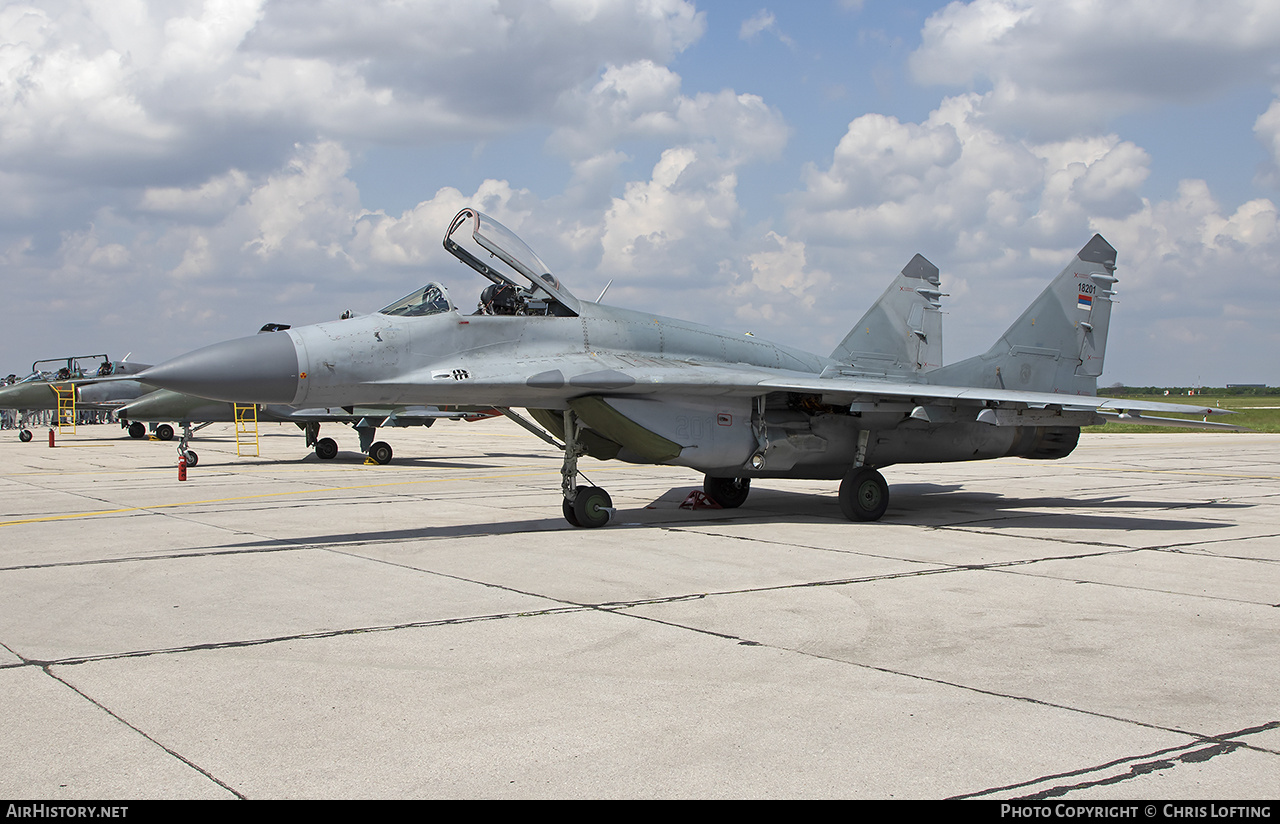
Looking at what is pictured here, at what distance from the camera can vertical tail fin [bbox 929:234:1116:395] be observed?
1430 cm

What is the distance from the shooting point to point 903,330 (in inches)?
600

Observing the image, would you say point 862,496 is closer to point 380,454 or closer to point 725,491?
point 725,491

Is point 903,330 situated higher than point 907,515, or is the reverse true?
point 903,330

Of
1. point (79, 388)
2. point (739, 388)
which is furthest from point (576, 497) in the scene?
point (79, 388)

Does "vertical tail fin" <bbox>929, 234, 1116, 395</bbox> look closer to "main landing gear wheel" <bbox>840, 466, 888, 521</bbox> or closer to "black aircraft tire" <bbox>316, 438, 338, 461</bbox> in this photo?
"main landing gear wheel" <bbox>840, 466, 888, 521</bbox>

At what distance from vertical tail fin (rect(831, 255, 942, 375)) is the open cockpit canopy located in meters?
5.59

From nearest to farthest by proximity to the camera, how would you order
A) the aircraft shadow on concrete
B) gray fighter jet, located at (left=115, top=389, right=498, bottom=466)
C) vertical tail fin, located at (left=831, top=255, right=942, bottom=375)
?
the aircraft shadow on concrete → vertical tail fin, located at (left=831, top=255, right=942, bottom=375) → gray fighter jet, located at (left=115, top=389, right=498, bottom=466)

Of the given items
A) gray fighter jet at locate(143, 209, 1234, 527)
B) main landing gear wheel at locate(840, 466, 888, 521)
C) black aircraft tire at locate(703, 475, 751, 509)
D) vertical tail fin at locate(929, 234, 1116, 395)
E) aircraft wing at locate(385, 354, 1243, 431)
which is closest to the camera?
gray fighter jet at locate(143, 209, 1234, 527)

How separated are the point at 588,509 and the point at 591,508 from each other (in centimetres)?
4

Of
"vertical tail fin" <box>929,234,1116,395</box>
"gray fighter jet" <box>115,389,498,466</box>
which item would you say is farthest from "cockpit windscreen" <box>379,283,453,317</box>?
"gray fighter jet" <box>115,389,498,466</box>

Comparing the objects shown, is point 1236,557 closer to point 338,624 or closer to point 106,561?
point 338,624

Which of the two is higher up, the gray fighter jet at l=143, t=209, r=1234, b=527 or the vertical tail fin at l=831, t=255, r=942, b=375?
the vertical tail fin at l=831, t=255, r=942, b=375

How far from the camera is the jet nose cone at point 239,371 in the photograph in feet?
27.8
